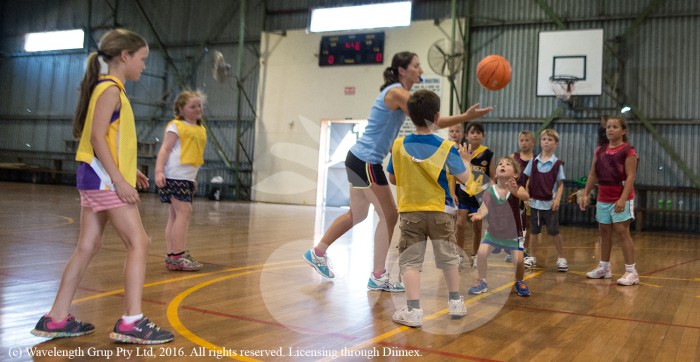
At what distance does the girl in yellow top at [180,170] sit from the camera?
4.91 m

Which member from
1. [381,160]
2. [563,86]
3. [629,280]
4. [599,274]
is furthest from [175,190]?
[563,86]

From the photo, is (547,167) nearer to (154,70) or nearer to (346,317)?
(346,317)

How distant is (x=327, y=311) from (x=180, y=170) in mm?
2113

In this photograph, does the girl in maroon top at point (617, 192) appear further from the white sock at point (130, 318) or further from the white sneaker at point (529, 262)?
the white sock at point (130, 318)

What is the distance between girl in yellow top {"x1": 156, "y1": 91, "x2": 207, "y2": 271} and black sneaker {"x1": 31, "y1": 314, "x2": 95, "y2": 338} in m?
2.00

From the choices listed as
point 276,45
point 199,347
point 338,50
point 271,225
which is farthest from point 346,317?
point 276,45

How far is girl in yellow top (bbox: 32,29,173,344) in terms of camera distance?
2.68 m

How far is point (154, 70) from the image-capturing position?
67.2ft

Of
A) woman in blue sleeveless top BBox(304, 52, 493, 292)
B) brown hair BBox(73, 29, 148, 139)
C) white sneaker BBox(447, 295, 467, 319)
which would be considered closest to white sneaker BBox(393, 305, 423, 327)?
white sneaker BBox(447, 295, 467, 319)

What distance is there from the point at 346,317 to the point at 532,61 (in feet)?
43.1

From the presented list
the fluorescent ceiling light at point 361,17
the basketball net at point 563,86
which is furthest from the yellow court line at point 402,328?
the fluorescent ceiling light at point 361,17

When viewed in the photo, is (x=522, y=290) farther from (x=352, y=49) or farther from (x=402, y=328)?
(x=352, y=49)

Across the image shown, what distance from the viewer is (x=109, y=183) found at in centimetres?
272

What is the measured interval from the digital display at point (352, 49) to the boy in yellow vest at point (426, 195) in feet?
44.5
